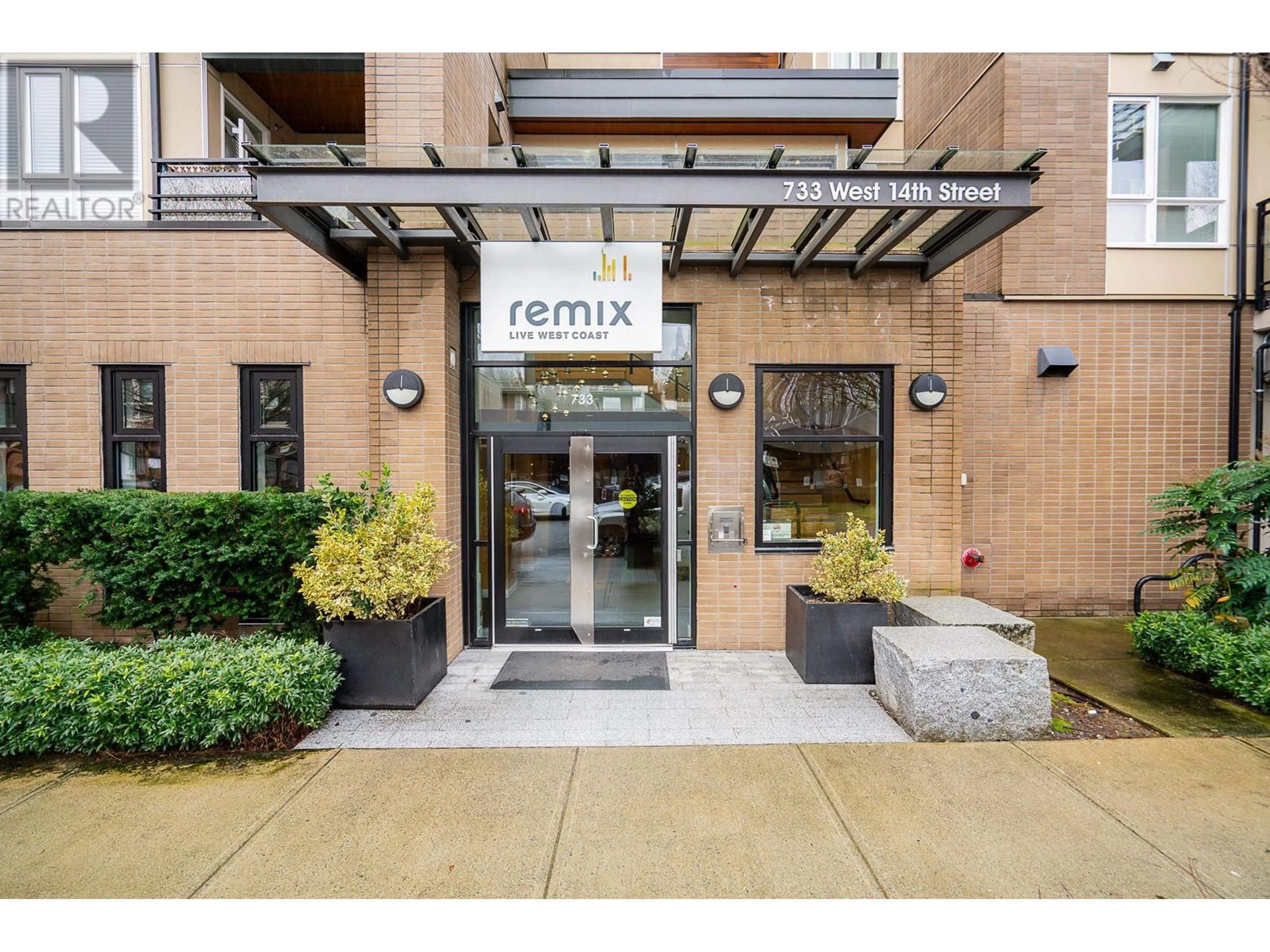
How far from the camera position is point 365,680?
15.2 ft

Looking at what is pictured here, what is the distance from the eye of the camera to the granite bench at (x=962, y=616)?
5.06 meters

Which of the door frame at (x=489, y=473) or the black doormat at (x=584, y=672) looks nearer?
the black doormat at (x=584, y=672)

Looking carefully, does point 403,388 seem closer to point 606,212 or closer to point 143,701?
point 606,212

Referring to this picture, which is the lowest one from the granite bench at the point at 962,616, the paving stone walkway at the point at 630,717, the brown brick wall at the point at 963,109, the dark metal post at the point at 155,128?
the paving stone walkway at the point at 630,717

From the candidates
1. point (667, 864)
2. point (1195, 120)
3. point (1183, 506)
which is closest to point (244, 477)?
point (667, 864)

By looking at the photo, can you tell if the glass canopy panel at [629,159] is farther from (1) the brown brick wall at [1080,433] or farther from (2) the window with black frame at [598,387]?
(1) the brown brick wall at [1080,433]

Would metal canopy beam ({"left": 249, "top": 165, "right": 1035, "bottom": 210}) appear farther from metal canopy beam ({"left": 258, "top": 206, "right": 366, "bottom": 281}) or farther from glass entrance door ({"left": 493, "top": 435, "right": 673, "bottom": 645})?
glass entrance door ({"left": 493, "top": 435, "right": 673, "bottom": 645})

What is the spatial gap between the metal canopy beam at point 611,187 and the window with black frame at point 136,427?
299 centimetres

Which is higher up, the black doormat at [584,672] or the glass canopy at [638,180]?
the glass canopy at [638,180]

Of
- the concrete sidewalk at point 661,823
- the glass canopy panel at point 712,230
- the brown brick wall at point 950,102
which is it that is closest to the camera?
the concrete sidewalk at point 661,823

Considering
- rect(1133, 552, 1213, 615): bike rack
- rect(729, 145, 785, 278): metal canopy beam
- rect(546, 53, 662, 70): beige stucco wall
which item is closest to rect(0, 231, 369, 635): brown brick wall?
rect(729, 145, 785, 278): metal canopy beam

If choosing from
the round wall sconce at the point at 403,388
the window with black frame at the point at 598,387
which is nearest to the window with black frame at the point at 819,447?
the window with black frame at the point at 598,387

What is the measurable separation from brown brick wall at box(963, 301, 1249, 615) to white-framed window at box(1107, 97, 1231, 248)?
101 cm

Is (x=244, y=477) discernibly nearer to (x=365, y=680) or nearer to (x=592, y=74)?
(x=365, y=680)
